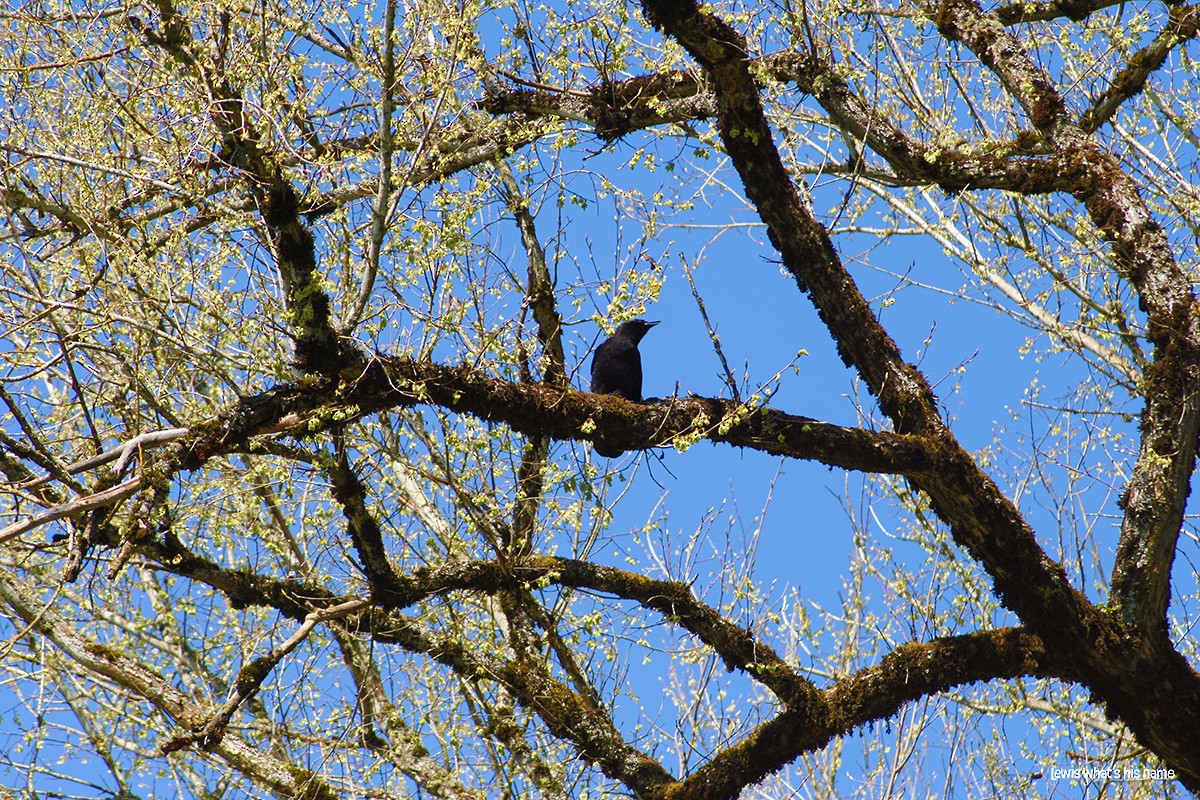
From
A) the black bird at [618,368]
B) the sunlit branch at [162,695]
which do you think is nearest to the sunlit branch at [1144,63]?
the black bird at [618,368]

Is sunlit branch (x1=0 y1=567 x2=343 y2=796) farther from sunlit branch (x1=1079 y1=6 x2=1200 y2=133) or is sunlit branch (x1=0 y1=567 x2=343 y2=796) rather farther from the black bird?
sunlit branch (x1=1079 y1=6 x2=1200 y2=133)

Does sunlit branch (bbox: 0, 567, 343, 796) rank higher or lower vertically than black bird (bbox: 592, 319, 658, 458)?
lower

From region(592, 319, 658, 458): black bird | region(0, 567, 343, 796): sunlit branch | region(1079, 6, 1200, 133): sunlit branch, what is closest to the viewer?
region(0, 567, 343, 796): sunlit branch

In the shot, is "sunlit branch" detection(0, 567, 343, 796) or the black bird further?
the black bird

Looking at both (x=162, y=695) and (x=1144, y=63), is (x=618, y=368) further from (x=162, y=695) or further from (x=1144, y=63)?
(x=1144, y=63)

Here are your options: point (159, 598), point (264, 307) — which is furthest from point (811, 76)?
point (159, 598)

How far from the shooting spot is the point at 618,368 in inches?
297

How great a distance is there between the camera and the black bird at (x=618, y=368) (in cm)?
754

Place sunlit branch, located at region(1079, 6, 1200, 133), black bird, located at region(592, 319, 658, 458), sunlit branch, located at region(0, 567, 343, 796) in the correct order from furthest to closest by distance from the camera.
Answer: black bird, located at region(592, 319, 658, 458), sunlit branch, located at region(1079, 6, 1200, 133), sunlit branch, located at region(0, 567, 343, 796)

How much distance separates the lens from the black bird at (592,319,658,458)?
7.54m

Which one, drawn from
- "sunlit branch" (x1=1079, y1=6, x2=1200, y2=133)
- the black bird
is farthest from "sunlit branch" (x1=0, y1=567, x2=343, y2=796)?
"sunlit branch" (x1=1079, y1=6, x2=1200, y2=133)

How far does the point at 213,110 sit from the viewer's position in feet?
13.9

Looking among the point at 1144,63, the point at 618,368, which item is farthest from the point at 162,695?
the point at 1144,63

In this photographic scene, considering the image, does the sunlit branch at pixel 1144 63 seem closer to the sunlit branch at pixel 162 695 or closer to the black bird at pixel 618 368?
the black bird at pixel 618 368
